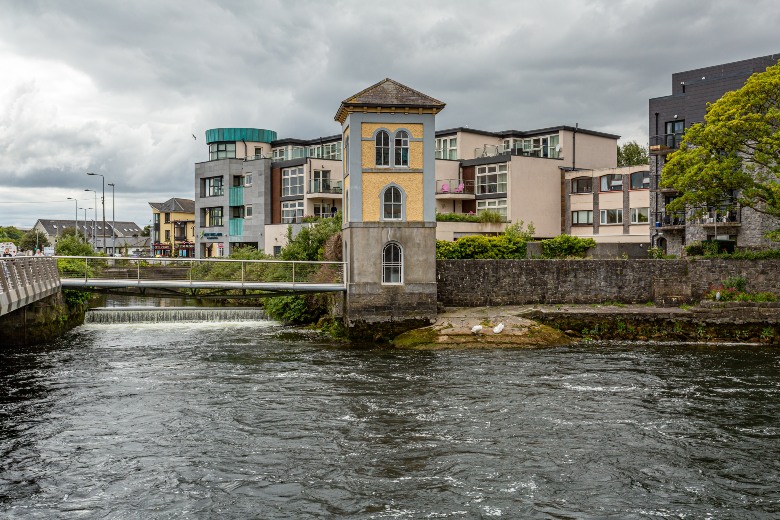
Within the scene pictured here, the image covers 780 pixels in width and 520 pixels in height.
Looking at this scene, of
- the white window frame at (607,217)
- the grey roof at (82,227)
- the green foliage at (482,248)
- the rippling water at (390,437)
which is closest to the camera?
the rippling water at (390,437)

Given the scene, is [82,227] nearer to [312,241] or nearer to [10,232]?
[10,232]

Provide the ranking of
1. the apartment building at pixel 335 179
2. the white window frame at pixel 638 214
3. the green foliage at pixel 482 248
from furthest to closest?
the apartment building at pixel 335 179, the white window frame at pixel 638 214, the green foliage at pixel 482 248

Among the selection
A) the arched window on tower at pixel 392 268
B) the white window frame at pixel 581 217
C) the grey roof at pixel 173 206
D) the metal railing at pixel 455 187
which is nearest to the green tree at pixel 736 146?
the arched window on tower at pixel 392 268

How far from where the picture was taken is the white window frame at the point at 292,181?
62562 mm

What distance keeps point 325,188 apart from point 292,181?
13.4 ft

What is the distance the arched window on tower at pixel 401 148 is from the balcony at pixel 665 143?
2615 cm

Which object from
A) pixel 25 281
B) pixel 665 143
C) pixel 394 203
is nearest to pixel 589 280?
pixel 394 203

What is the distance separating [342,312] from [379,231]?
4.31m

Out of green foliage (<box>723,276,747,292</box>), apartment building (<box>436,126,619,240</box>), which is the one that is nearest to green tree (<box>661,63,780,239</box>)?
green foliage (<box>723,276,747,292</box>)

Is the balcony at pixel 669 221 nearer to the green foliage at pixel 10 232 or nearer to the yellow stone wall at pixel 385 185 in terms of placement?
the yellow stone wall at pixel 385 185

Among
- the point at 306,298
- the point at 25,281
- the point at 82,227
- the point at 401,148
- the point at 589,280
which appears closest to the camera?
the point at 25,281

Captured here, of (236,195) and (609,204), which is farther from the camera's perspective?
(236,195)

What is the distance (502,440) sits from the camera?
1612 cm

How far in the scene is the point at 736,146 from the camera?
3497cm
